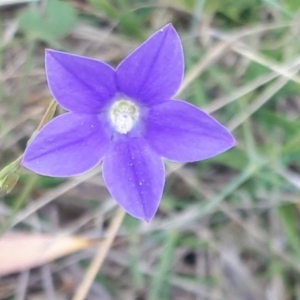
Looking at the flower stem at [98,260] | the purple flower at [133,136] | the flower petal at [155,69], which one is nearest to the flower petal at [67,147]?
the purple flower at [133,136]

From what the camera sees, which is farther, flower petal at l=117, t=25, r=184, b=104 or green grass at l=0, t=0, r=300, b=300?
green grass at l=0, t=0, r=300, b=300

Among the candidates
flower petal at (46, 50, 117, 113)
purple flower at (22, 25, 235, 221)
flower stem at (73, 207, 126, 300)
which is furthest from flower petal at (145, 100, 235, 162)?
flower stem at (73, 207, 126, 300)

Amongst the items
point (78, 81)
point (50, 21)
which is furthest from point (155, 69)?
point (50, 21)

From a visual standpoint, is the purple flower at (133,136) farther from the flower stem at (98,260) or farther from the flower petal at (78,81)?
the flower stem at (98,260)

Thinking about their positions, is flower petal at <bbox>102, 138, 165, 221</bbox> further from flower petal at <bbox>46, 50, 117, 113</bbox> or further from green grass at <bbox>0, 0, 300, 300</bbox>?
green grass at <bbox>0, 0, 300, 300</bbox>

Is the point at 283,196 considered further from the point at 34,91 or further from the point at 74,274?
the point at 34,91

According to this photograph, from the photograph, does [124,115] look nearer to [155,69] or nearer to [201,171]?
[155,69]

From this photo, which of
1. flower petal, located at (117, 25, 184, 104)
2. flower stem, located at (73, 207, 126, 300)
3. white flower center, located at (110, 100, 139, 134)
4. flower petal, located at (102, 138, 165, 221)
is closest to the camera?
flower petal, located at (117, 25, 184, 104)
